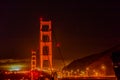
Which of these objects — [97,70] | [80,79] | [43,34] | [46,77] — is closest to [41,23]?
[43,34]

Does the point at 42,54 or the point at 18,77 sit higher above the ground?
the point at 42,54

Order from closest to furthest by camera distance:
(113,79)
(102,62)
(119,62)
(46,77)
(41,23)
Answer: (119,62), (46,77), (113,79), (41,23), (102,62)

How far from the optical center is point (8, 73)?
1991 centimetres

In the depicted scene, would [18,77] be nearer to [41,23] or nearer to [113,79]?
[113,79]

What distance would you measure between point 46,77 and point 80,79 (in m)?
3.82

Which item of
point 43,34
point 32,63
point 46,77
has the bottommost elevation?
point 46,77

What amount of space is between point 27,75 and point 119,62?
843 centimetres

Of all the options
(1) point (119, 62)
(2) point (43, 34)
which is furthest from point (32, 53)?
(1) point (119, 62)

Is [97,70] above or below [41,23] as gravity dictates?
below

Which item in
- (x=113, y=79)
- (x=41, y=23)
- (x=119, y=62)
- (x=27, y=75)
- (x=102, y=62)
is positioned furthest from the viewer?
(x=102, y=62)

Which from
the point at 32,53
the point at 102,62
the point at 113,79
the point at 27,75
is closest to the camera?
the point at 27,75

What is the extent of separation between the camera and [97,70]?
1265 inches

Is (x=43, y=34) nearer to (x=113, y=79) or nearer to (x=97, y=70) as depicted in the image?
(x=97, y=70)

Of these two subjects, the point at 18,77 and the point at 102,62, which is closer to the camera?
the point at 18,77
